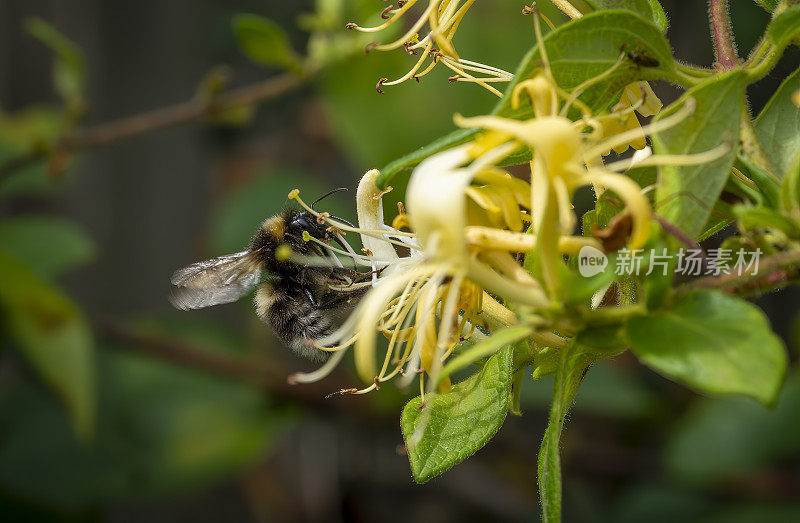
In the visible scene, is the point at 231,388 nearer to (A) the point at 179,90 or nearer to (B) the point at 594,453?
(B) the point at 594,453

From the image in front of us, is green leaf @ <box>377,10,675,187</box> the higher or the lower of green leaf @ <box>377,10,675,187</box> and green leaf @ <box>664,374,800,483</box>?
the higher

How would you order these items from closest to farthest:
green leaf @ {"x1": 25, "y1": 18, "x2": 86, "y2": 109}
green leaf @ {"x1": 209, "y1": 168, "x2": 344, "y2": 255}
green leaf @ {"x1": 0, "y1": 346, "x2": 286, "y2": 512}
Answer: green leaf @ {"x1": 25, "y1": 18, "x2": 86, "y2": 109}, green leaf @ {"x1": 0, "y1": 346, "x2": 286, "y2": 512}, green leaf @ {"x1": 209, "y1": 168, "x2": 344, "y2": 255}

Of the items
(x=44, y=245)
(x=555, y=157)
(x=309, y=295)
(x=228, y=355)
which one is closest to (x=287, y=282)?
(x=309, y=295)

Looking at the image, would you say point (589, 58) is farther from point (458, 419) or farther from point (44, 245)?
point (44, 245)

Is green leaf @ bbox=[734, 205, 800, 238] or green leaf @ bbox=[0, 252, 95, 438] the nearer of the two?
green leaf @ bbox=[734, 205, 800, 238]

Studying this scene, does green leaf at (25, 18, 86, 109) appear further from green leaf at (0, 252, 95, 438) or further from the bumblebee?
the bumblebee

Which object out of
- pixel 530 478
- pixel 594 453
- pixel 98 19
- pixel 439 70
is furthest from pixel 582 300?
pixel 98 19

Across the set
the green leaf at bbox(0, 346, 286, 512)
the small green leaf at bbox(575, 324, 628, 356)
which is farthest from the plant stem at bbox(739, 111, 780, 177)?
the green leaf at bbox(0, 346, 286, 512)

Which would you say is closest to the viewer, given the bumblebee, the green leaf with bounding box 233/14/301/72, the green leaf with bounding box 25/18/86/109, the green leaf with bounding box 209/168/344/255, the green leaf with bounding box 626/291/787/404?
the green leaf with bounding box 626/291/787/404
